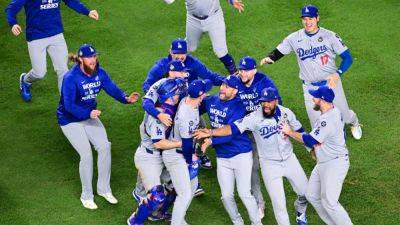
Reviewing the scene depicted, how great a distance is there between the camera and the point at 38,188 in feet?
34.1

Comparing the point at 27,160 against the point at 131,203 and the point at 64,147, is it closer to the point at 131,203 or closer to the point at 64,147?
the point at 64,147

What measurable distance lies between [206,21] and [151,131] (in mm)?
3032

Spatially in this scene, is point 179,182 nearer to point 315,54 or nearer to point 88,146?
point 88,146

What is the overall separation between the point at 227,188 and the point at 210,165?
1618mm

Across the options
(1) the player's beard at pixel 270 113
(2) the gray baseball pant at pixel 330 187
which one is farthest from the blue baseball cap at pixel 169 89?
(2) the gray baseball pant at pixel 330 187

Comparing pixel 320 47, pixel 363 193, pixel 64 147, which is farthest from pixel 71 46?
pixel 363 193

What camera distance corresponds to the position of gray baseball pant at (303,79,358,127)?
35.2 ft

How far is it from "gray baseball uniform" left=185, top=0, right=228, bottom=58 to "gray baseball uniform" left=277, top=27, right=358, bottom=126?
1.30 meters

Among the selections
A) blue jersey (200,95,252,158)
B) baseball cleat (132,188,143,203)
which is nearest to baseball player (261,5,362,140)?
blue jersey (200,95,252,158)

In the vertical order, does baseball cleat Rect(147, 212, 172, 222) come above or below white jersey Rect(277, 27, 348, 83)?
below

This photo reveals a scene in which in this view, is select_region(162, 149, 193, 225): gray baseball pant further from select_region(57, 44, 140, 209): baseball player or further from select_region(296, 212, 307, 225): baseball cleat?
select_region(296, 212, 307, 225): baseball cleat

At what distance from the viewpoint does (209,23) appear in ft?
38.8

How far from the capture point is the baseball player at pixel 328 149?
8.82 m

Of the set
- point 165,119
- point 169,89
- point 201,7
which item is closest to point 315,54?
point 201,7
